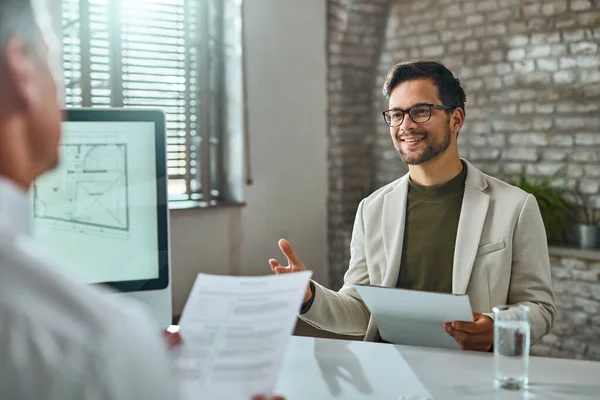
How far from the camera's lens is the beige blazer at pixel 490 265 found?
2033 millimetres

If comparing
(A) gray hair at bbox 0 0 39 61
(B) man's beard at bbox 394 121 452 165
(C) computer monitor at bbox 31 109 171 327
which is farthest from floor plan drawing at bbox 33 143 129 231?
(A) gray hair at bbox 0 0 39 61

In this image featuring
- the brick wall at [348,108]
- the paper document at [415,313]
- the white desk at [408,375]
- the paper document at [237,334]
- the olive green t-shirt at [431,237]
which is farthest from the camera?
the brick wall at [348,108]

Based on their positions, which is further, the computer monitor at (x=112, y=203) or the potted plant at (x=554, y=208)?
the potted plant at (x=554, y=208)

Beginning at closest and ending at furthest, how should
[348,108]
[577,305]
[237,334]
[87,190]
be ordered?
Answer: [237,334] → [87,190] → [577,305] → [348,108]

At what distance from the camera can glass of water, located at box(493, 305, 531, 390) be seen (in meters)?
1.45

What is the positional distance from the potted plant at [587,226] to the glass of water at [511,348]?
3123 millimetres

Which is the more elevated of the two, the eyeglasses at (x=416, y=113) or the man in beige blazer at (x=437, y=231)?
the eyeglasses at (x=416, y=113)

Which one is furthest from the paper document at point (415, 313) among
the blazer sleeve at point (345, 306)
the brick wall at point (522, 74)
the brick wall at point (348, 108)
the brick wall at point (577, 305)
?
the brick wall at point (348, 108)

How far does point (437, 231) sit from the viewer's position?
218 cm

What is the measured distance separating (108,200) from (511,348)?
1008mm

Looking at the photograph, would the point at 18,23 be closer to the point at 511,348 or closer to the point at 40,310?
the point at 40,310

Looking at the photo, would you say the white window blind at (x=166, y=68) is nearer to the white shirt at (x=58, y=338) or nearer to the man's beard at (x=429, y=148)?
the man's beard at (x=429, y=148)

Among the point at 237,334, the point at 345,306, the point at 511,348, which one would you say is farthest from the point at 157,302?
the point at 237,334

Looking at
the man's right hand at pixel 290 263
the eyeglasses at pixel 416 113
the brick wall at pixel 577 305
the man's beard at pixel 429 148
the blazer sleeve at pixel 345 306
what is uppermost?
the eyeglasses at pixel 416 113
